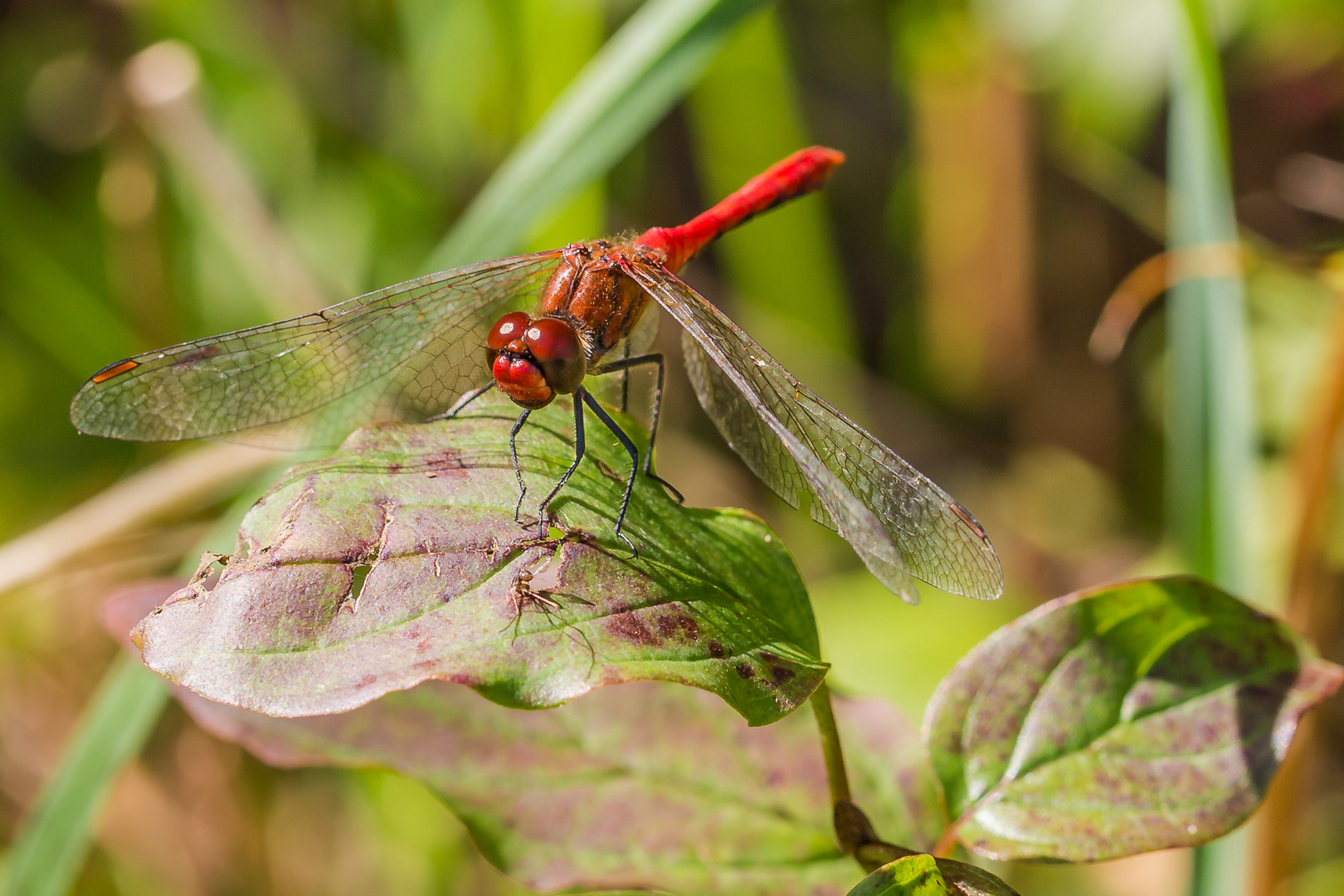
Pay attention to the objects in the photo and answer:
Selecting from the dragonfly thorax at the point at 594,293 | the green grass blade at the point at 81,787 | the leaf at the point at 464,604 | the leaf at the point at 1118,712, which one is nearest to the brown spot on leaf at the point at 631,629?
the leaf at the point at 464,604

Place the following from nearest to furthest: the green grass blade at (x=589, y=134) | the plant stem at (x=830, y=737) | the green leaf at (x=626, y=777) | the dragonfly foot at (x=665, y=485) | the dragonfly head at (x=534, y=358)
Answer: the plant stem at (x=830, y=737), the green leaf at (x=626, y=777), the dragonfly foot at (x=665, y=485), the dragonfly head at (x=534, y=358), the green grass blade at (x=589, y=134)

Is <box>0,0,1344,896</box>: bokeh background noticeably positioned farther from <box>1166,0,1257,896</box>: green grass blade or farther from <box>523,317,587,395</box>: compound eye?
<box>523,317,587,395</box>: compound eye

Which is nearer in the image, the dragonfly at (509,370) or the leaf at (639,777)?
the leaf at (639,777)

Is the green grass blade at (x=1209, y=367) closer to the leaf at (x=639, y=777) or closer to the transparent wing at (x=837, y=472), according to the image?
the transparent wing at (x=837, y=472)

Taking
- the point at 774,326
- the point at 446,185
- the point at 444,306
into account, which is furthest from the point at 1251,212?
the point at 444,306

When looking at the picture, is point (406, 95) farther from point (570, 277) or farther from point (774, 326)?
point (570, 277)

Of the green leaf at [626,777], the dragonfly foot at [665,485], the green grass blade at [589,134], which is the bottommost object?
the green leaf at [626,777]

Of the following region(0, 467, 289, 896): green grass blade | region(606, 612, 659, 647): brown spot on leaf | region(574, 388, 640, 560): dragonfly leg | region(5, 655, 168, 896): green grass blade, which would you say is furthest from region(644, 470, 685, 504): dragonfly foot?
region(5, 655, 168, 896): green grass blade
